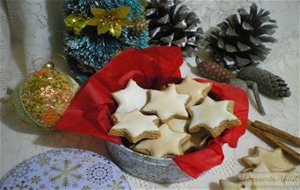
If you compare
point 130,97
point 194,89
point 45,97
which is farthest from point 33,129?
point 194,89

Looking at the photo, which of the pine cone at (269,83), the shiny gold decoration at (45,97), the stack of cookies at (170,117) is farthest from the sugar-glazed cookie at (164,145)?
the pine cone at (269,83)

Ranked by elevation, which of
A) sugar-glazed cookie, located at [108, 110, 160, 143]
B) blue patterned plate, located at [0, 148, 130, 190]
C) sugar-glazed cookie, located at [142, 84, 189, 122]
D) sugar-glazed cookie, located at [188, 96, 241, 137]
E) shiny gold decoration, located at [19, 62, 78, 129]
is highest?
sugar-glazed cookie, located at [188, 96, 241, 137]

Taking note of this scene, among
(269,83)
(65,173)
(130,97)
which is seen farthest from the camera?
(269,83)

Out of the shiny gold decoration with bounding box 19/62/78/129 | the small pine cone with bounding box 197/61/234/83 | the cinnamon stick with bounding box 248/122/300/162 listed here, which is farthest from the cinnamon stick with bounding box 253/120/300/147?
the shiny gold decoration with bounding box 19/62/78/129

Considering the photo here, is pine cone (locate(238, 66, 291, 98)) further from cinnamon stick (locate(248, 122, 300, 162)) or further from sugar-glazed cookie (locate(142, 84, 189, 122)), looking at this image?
sugar-glazed cookie (locate(142, 84, 189, 122))

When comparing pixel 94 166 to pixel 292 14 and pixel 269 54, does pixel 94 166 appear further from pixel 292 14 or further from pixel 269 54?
pixel 292 14

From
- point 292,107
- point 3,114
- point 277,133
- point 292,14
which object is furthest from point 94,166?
point 292,14

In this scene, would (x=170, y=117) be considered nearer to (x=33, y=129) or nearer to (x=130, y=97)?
(x=130, y=97)
